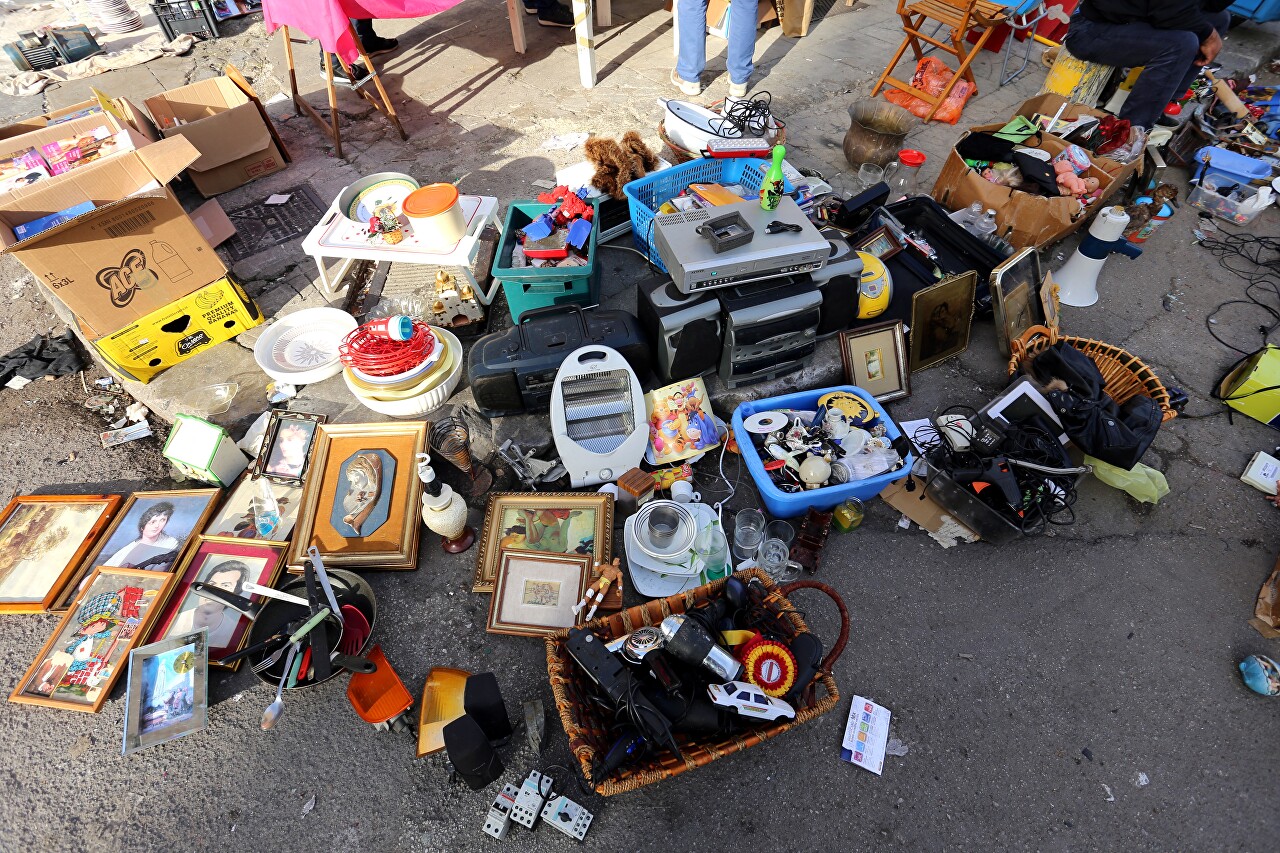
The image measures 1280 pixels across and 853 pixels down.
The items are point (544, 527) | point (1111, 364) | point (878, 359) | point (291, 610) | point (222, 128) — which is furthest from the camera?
point (222, 128)

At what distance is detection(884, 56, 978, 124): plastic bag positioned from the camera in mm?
5383

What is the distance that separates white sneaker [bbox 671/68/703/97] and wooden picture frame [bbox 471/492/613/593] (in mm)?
4526

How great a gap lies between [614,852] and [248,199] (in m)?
5.28

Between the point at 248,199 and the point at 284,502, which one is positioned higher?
the point at 248,199

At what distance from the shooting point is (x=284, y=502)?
2.96 meters

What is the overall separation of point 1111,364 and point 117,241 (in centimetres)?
539

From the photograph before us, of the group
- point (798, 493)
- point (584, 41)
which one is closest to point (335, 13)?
point (584, 41)

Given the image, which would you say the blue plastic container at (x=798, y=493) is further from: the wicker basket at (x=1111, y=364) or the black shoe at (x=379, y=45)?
the black shoe at (x=379, y=45)

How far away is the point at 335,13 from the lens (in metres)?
4.24

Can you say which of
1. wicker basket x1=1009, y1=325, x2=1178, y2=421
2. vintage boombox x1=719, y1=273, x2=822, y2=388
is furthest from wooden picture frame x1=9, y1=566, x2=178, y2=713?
wicker basket x1=1009, y1=325, x2=1178, y2=421

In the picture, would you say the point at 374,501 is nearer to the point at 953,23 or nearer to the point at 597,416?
the point at 597,416

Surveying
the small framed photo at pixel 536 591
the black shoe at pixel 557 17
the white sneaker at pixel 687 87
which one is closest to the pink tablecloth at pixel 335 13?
the white sneaker at pixel 687 87

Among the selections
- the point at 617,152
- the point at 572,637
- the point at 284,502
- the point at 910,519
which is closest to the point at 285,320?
the point at 284,502

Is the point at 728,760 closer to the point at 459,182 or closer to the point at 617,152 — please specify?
the point at 617,152
